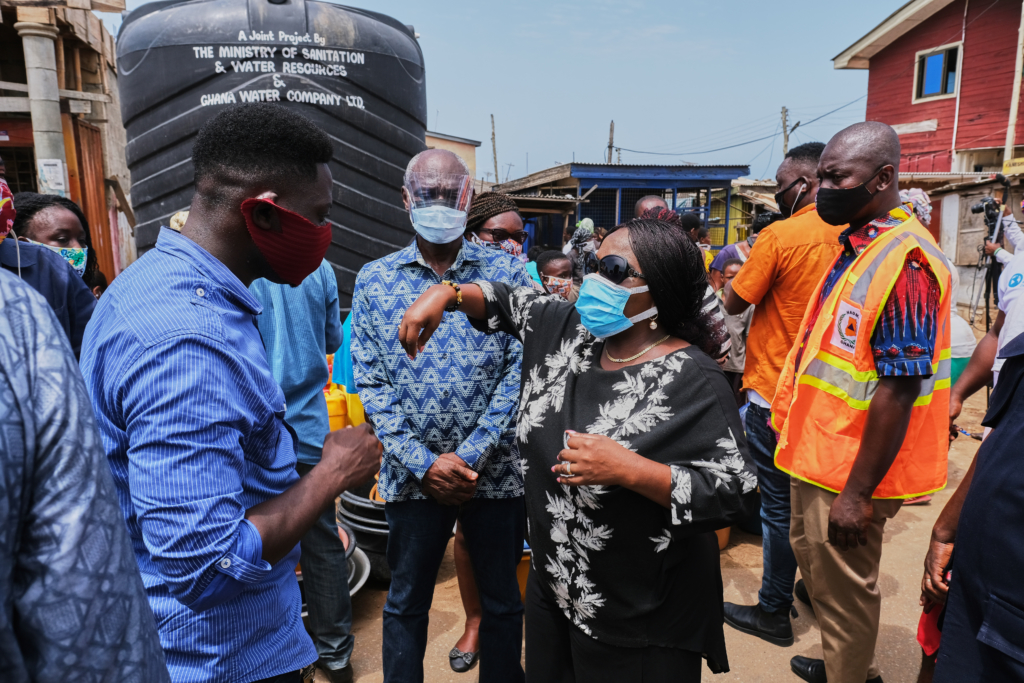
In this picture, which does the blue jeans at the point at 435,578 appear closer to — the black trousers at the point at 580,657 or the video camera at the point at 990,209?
the black trousers at the point at 580,657

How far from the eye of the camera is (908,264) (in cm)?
218

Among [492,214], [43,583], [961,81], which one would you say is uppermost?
[961,81]

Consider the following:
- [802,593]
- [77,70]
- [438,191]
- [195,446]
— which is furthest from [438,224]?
[77,70]

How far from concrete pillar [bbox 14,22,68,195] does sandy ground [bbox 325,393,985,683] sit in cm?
776

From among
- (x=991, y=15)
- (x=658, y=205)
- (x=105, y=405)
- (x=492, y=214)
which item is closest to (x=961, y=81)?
(x=991, y=15)

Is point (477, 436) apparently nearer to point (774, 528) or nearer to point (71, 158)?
point (774, 528)

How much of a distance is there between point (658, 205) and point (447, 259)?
343cm

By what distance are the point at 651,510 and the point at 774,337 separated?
193cm

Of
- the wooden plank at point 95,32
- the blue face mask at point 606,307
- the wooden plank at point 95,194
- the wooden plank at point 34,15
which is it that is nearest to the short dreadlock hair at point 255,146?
the blue face mask at point 606,307

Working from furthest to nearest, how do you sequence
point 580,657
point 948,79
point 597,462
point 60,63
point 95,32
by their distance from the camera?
point 948,79 → point 95,32 → point 60,63 → point 580,657 → point 597,462

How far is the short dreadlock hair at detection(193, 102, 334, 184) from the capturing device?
1374 mm

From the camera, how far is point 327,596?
2979 millimetres

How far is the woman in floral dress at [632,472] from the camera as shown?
1694 mm

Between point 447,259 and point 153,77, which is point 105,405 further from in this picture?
point 153,77
